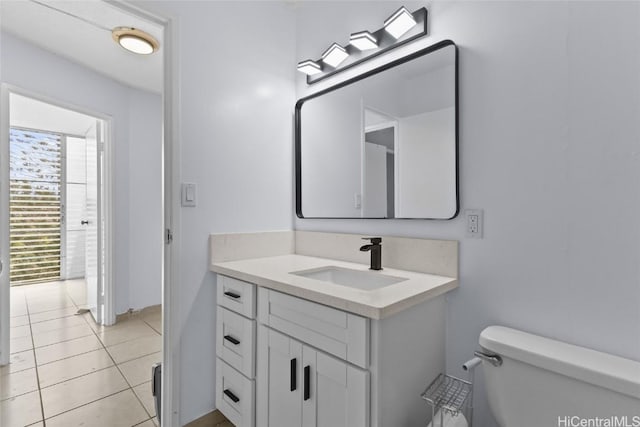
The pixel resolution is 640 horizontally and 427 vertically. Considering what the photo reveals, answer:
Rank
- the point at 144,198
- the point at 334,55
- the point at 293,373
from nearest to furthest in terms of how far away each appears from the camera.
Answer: the point at 293,373, the point at 334,55, the point at 144,198

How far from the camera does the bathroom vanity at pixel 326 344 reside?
96cm

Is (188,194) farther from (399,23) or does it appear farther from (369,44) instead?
(399,23)

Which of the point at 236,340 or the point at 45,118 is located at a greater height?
the point at 45,118

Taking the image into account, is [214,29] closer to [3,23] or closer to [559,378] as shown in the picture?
[3,23]

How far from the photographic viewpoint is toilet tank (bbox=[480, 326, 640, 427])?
2.67 feet

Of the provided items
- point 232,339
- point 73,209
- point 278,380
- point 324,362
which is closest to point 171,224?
point 232,339

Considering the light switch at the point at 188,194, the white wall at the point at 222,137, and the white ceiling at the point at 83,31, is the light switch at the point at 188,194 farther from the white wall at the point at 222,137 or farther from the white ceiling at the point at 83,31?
the white ceiling at the point at 83,31

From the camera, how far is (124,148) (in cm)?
306

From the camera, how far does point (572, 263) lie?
1.02 meters

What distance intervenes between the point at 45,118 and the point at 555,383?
17.8 feet

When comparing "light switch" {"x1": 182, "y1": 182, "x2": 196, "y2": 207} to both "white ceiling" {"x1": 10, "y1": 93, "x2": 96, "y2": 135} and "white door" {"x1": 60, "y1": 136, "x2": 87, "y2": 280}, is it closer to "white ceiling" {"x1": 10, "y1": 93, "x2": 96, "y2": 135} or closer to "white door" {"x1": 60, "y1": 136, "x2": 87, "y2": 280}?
"white ceiling" {"x1": 10, "y1": 93, "x2": 96, "y2": 135}

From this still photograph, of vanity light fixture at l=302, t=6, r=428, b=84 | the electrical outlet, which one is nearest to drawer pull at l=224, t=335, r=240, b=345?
the electrical outlet

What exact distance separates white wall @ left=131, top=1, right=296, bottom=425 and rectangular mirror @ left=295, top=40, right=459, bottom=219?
0.21 metres

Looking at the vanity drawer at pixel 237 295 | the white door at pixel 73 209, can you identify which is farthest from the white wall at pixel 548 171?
the white door at pixel 73 209
